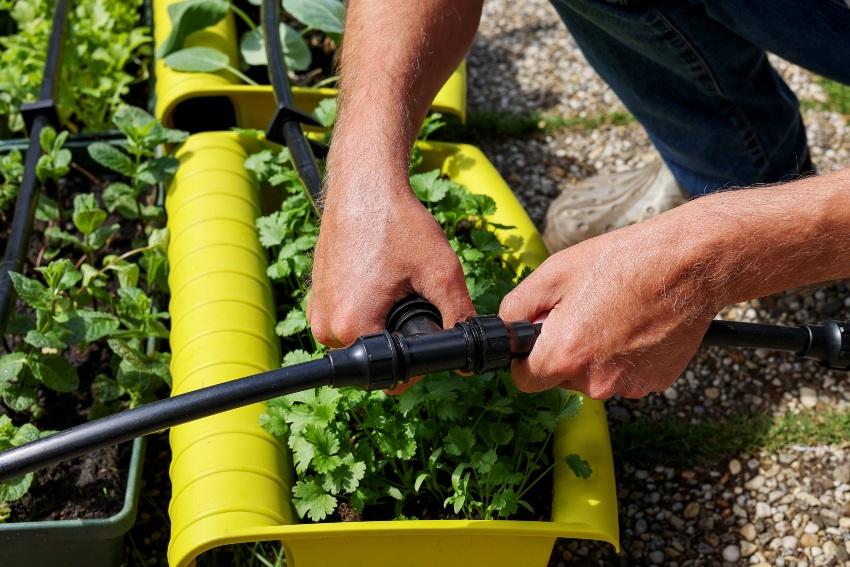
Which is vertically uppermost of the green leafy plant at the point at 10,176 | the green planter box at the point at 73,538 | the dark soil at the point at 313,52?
the green leafy plant at the point at 10,176

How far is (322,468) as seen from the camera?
5.05ft

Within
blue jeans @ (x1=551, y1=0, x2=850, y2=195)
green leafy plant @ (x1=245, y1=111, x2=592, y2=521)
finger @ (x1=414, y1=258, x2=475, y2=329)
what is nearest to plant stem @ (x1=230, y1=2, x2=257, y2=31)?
blue jeans @ (x1=551, y1=0, x2=850, y2=195)

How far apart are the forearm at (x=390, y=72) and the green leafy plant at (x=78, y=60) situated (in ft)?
3.42

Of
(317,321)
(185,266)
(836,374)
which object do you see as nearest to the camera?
(317,321)

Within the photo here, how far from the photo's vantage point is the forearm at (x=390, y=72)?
1.48 meters

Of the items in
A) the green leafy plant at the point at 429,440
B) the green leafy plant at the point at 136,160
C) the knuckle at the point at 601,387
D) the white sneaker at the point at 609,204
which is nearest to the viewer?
the knuckle at the point at 601,387

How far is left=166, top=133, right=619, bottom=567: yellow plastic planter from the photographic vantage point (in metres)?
1.46

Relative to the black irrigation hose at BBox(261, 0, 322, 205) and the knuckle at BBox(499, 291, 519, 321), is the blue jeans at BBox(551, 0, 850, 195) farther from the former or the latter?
the knuckle at BBox(499, 291, 519, 321)

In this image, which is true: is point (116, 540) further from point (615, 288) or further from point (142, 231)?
point (615, 288)

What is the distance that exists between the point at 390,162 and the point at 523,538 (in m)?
0.60

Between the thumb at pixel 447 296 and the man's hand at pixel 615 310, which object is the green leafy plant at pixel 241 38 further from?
the man's hand at pixel 615 310

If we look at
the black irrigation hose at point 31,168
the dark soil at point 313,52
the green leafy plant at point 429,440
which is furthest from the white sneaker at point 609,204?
the black irrigation hose at point 31,168

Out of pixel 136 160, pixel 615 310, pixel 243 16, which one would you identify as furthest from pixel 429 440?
pixel 243 16

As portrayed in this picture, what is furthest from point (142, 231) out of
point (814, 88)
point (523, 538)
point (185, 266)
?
point (814, 88)
